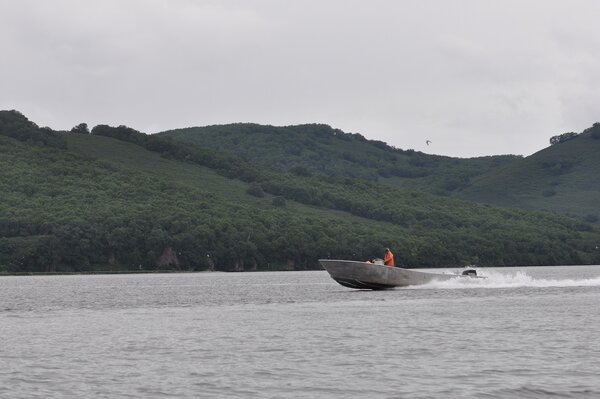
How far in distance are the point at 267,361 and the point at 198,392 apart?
27.1 feet

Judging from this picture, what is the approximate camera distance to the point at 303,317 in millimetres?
69438

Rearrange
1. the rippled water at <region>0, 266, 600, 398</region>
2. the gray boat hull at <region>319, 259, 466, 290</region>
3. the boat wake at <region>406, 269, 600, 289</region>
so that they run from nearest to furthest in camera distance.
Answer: the rippled water at <region>0, 266, 600, 398</region> → the gray boat hull at <region>319, 259, 466, 290</region> → the boat wake at <region>406, 269, 600, 289</region>

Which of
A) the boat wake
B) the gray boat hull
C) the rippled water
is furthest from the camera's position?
the boat wake

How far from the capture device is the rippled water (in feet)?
125

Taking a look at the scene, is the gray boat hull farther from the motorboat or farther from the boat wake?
the boat wake

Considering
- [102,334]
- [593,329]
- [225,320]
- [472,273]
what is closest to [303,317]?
[225,320]

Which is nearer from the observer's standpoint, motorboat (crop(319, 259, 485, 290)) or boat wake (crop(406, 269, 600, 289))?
motorboat (crop(319, 259, 485, 290))

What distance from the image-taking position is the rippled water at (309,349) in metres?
38.0

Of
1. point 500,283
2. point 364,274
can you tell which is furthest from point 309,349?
point 500,283

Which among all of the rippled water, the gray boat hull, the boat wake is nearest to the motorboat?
the gray boat hull

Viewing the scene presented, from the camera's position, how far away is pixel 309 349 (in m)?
49.5

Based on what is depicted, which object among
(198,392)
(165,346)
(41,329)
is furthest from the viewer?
(41,329)

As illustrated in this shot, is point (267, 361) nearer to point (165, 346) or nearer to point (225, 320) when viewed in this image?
point (165, 346)

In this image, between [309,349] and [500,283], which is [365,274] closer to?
[500,283]
